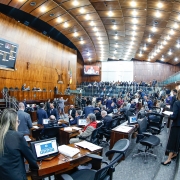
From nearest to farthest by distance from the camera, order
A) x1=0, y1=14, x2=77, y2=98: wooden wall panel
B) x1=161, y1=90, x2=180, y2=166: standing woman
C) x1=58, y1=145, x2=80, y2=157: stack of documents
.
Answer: x1=58, y1=145, x2=80, y2=157: stack of documents, x1=161, y1=90, x2=180, y2=166: standing woman, x1=0, y1=14, x2=77, y2=98: wooden wall panel

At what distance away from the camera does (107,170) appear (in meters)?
1.92

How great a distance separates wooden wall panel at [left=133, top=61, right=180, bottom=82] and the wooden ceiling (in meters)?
5.47

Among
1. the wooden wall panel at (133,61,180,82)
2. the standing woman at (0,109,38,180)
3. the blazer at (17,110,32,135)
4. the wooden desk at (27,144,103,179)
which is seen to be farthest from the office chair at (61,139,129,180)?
the wooden wall panel at (133,61,180,82)

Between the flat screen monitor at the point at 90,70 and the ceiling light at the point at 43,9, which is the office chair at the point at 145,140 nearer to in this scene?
the ceiling light at the point at 43,9

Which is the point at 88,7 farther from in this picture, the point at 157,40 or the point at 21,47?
the point at 157,40

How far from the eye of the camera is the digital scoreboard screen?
993 cm

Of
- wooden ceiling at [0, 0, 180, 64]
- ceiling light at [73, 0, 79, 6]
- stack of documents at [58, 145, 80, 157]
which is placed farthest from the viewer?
wooden ceiling at [0, 0, 180, 64]

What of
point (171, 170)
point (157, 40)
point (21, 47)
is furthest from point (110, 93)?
point (171, 170)

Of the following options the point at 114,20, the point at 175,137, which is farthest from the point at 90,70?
the point at 175,137

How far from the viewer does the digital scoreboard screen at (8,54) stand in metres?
9.93

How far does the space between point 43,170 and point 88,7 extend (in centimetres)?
970

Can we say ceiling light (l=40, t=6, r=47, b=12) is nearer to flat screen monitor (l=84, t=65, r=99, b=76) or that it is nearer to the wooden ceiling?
the wooden ceiling

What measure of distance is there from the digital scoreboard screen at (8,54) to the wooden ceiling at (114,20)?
222 cm

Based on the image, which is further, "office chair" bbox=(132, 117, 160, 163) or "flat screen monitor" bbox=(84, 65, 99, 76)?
"flat screen monitor" bbox=(84, 65, 99, 76)
